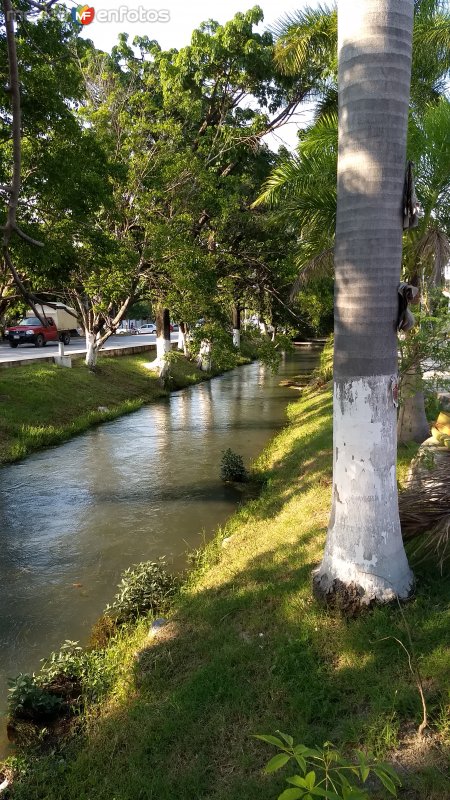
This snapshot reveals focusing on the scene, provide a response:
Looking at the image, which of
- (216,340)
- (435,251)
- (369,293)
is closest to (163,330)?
(216,340)

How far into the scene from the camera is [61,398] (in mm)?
17062

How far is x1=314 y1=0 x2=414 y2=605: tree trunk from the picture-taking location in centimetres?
370

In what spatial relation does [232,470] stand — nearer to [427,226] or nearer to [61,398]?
[427,226]

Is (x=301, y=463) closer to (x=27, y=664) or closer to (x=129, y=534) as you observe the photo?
(x=129, y=534)

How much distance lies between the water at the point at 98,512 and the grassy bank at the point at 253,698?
108 centimetres

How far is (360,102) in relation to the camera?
3.74 meters

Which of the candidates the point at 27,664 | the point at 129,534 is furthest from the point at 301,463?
the point at 27,664

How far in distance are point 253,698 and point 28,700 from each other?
1.87 metres

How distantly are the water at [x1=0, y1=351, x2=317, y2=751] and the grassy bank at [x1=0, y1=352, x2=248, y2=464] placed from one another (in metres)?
0.50

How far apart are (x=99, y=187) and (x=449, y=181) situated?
642 cm

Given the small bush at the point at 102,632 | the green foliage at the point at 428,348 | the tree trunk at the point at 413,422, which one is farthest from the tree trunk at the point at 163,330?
the small bush at the point at 102,632

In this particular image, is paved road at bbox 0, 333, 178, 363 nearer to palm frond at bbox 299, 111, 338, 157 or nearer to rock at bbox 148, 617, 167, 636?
palm frond at bbox 299, 111, 338, 157

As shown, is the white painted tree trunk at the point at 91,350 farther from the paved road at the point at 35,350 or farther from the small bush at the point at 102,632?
the small bush at the point at 102,632

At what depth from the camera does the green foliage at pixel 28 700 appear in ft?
14.7
